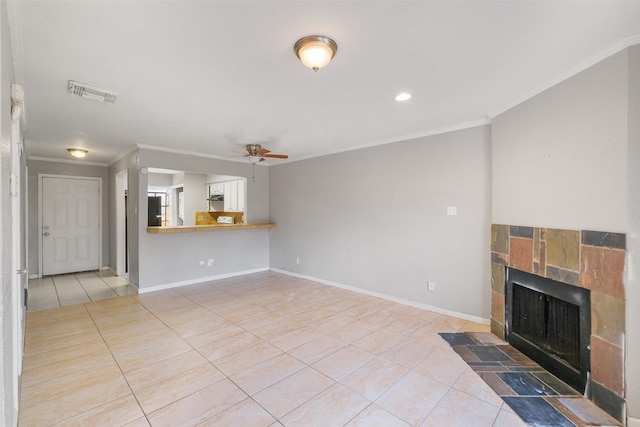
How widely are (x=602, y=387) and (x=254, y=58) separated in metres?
3.44

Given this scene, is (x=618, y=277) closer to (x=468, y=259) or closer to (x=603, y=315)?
(x=603, y=315)

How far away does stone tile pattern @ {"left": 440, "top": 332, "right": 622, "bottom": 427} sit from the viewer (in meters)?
1.95

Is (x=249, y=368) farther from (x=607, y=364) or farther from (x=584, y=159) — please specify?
(x=584, y=159)

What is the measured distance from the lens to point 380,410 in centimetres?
204

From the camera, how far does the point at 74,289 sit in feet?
16.6

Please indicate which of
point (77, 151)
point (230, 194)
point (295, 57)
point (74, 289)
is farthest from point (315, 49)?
point (230, 194)

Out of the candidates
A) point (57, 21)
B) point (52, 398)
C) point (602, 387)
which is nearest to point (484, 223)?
point (602, 387)

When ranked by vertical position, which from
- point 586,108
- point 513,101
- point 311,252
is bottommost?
point 311,252

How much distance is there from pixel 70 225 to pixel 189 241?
3158 millimetres

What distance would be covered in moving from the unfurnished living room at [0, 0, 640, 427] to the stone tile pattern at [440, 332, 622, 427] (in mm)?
21

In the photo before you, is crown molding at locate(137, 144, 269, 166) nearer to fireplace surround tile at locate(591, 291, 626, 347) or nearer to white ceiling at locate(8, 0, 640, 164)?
white ceiling at locate(8, 0, 640, 164)

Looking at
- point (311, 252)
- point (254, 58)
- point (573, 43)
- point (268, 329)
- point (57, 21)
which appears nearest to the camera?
point (57, 21)

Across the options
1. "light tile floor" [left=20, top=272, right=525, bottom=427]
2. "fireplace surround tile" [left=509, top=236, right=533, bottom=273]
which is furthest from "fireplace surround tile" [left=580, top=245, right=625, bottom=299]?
"light tile floor" [left=20, top=272, right=525, bottom=427]

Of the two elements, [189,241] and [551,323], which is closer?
[551,323]
